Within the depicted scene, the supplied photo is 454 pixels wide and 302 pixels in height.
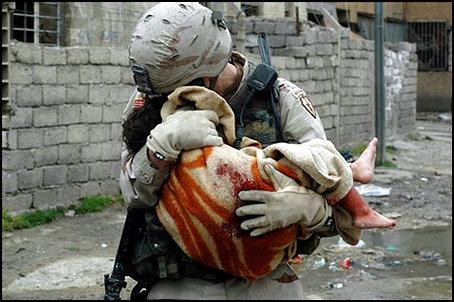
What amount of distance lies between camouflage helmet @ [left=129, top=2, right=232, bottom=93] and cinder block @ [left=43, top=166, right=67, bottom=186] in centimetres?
597

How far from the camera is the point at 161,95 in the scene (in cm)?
226

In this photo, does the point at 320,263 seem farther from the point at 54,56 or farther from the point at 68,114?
the point at 54,56

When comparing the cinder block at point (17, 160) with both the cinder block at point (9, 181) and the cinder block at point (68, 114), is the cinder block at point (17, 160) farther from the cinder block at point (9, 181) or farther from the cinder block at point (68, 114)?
the cinder block at point (68, 114)

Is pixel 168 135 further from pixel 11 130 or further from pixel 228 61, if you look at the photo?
pixel 11 130

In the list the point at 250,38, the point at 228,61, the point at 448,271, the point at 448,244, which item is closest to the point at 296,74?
the point at 250,38

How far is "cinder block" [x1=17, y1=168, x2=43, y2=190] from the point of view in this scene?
7.69 m

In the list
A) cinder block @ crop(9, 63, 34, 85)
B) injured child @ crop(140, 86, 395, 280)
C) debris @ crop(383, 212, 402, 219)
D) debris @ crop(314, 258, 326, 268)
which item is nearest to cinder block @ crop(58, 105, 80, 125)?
cinder block @ crop(9, 63, 34, 85)

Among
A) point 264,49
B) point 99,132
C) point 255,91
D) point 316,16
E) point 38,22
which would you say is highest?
point 316,16

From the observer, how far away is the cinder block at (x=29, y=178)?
303 inches

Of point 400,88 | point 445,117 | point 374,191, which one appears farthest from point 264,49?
point 445,117

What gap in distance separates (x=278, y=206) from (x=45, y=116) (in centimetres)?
618

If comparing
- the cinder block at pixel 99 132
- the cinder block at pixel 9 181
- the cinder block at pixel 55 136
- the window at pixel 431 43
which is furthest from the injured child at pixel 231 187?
the window at pixel 431 43

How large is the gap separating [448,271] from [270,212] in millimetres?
5123

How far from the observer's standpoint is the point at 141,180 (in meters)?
2.16
